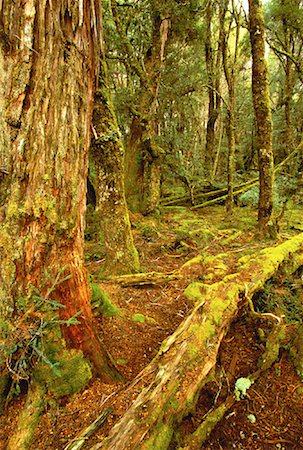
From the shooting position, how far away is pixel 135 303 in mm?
3352

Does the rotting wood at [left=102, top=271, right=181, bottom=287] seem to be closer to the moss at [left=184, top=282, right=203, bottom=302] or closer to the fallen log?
the moss at [left=184, top=282, right=203, bottom=302]

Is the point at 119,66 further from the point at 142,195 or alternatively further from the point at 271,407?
the point at 271,407

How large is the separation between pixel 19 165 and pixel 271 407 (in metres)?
2.74

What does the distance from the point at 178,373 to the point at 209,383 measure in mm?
459

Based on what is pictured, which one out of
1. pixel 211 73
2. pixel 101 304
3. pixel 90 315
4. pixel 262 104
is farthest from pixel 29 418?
pixel 211 73

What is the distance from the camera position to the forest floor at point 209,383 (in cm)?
175

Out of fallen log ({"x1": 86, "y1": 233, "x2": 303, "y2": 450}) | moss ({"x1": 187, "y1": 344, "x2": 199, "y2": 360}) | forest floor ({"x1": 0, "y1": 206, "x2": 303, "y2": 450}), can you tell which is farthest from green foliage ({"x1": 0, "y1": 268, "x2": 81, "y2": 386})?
moss ({"x1": 187, "y1": 344, "x2": 199, "y2": 360})

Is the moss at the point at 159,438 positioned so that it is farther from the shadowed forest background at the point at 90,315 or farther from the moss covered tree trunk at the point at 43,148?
the moss covered tree trunk at the point at 43,148

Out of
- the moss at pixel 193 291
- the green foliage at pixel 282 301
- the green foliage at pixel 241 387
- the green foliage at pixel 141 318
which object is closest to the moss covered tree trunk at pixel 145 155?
the moss at pixel 193 291

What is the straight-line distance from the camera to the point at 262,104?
5422 mm

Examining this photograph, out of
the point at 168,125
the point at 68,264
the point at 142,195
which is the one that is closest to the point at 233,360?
the point at 68,264

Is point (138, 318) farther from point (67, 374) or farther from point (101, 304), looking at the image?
point (67, 374)

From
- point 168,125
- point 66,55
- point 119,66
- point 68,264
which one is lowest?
point 68,264

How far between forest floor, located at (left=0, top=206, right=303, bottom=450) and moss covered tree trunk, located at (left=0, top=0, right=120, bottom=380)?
0.35 meters
